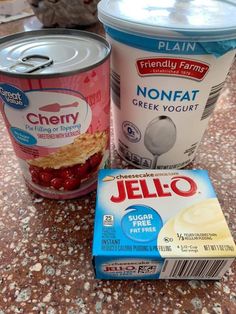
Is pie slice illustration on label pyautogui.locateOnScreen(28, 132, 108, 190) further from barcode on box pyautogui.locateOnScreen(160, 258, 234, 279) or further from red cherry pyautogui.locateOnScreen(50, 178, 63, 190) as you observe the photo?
barcode on box pyautogui.locateOnScreen(160, 258, 234, 279)

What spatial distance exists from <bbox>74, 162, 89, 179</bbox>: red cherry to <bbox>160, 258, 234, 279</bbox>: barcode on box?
7.3 inches

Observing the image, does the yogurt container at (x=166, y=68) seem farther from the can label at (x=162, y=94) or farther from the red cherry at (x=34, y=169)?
the red cherry at (x=34, y=169)

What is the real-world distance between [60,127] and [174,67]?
0.18 m

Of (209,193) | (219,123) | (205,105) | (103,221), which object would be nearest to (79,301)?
(103,221)

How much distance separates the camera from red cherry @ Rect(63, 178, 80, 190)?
1.47ft

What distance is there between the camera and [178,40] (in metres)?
0.36

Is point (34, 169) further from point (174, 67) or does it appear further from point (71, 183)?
point (174, 67)

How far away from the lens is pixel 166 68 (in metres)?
0.39

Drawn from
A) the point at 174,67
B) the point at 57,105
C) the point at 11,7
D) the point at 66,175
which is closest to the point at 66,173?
the point at 66,175

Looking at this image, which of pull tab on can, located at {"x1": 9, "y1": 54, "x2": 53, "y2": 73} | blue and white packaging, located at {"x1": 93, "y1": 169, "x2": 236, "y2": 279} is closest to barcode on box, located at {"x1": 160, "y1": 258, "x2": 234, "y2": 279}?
blue and white packaging, located at {"x1": 93, "y1": 169, "x2": 236, "y2": 279}

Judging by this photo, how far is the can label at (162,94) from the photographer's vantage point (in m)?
0.38

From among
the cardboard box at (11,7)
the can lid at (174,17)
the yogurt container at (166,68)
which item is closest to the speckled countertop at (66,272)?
the yogurt container at (166,68)

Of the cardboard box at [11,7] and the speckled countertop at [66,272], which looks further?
the cardboard box at [11,7]

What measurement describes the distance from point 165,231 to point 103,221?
0.27ft
